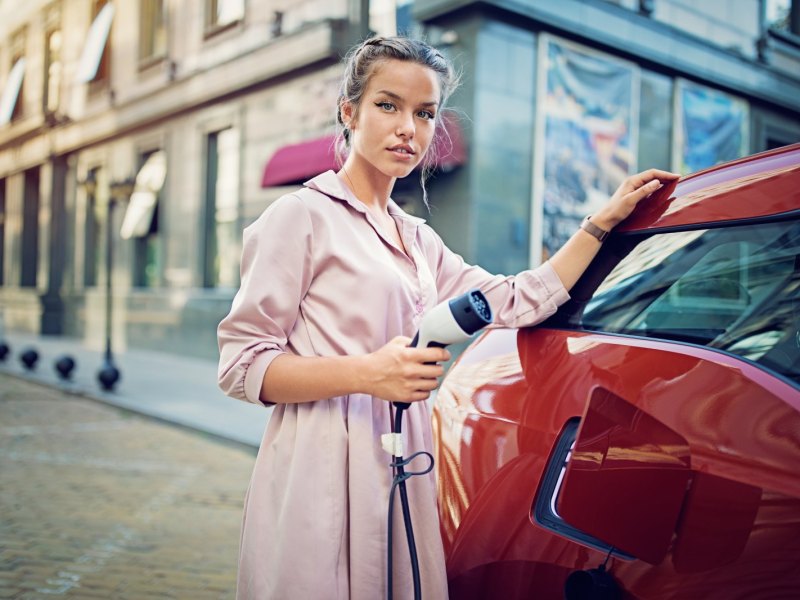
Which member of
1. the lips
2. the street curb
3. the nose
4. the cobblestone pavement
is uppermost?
Answer: the nose

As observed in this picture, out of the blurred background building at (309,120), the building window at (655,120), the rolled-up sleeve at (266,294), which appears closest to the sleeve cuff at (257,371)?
the rolled-up sleeve at (266,294)

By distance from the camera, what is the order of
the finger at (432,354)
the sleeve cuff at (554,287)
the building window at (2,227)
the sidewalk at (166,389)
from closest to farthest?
the finger at (432,354), the sleeve cuff at (554,287), the sidewalk at (166,389), the building window at (2,227)

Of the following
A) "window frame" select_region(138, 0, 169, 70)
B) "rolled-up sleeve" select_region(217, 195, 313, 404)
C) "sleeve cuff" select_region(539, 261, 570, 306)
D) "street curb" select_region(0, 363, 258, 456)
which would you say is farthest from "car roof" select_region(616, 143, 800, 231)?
"window frame" select_region(138, 0, 169, 70)

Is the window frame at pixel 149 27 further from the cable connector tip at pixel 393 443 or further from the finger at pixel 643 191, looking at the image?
the cable connector tip at pixel 393 443

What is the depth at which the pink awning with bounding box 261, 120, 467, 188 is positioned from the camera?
1010cm

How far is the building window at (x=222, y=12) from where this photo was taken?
14.2 m

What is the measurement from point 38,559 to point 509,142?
8.19 m

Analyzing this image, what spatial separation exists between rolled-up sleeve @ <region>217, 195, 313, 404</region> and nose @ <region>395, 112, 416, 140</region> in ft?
0.94

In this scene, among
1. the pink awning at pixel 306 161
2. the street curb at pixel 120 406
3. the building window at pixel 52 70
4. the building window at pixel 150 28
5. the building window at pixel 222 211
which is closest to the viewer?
the street curb at pixel 120 406

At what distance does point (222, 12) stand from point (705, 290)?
47.5 ft

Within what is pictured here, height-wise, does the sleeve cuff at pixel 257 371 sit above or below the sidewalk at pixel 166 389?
above

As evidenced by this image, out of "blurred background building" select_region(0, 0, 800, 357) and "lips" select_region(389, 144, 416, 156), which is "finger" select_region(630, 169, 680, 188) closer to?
"lips" select_region(389, 144, 416, 156)

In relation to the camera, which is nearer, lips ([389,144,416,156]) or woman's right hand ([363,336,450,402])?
woman's right hand ([363,336,450,402])

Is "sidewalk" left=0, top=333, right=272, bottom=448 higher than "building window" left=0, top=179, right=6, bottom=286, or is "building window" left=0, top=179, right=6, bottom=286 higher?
"building window" left=0, top=179, right=6, bottom=286
